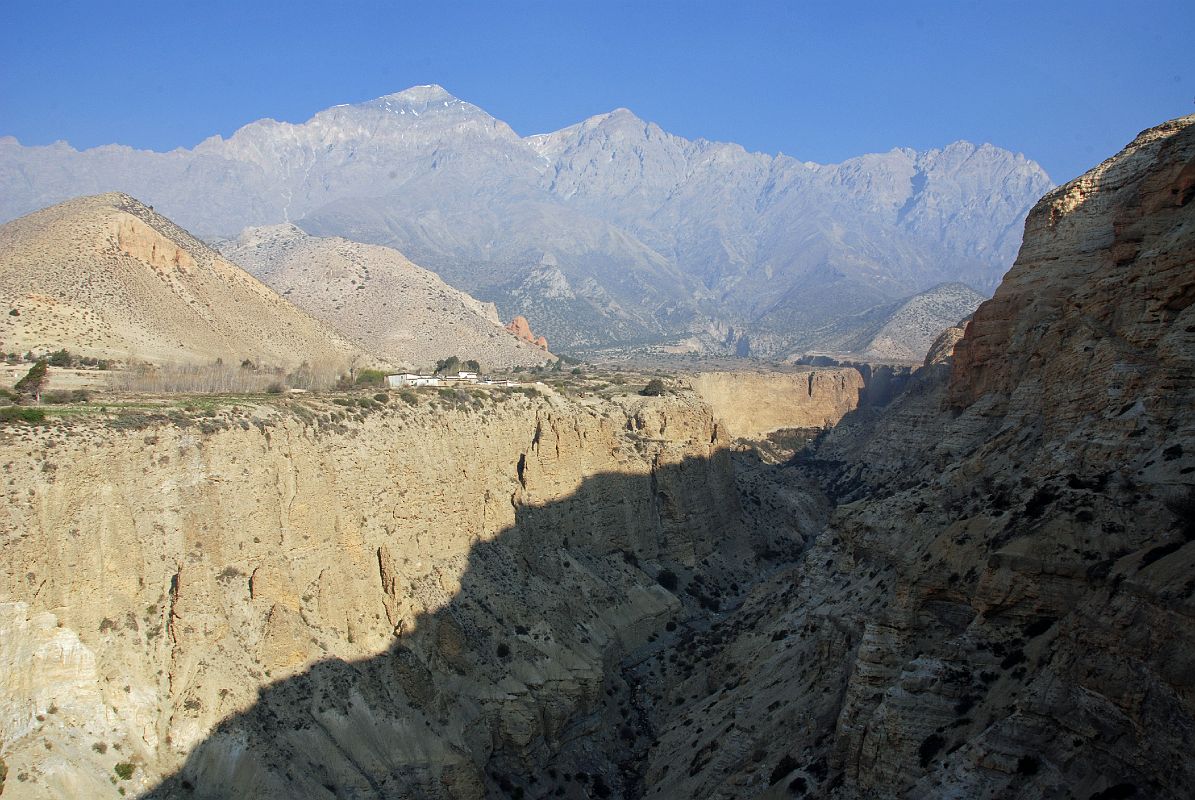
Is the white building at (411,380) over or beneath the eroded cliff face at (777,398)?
over

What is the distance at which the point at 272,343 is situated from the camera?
241ft

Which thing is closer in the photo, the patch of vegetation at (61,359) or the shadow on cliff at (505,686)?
the shadow on cliff at (505,686)

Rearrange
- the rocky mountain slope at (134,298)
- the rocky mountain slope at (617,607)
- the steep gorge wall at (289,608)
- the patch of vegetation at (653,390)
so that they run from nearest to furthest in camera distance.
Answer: the rocky mountain slope at (617,607)
the steep gorge wall at (289,608)
the rocky mountain slope at (134,298)
the patch of vegetation at (653,390)

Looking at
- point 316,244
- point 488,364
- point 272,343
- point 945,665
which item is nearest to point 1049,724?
point 945,665

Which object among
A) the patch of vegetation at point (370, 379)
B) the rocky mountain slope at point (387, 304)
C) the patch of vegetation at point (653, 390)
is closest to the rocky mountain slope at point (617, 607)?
the patch of vegetation at point (370, 379)

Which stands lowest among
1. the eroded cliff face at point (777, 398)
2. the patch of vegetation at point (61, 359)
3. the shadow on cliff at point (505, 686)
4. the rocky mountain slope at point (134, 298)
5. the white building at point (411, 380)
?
the shadow on cliff at point (505, 686)

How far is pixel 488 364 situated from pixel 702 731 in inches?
3221

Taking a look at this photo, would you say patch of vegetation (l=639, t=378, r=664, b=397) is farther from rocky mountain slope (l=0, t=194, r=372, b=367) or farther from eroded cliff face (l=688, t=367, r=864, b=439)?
eroded cliff face (l=688, t=367, r=864, b=439)

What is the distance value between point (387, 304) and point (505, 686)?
89.1 meters

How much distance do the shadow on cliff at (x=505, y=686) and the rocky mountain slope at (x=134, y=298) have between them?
27741 mm

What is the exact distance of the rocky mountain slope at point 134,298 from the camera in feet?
184

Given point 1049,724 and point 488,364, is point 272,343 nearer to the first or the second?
point 488,364

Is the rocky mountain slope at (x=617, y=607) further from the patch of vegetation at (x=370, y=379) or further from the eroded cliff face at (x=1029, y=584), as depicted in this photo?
the patch of vegetation at (x=370, y=379)

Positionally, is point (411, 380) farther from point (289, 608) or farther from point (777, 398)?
point (777, 398)
